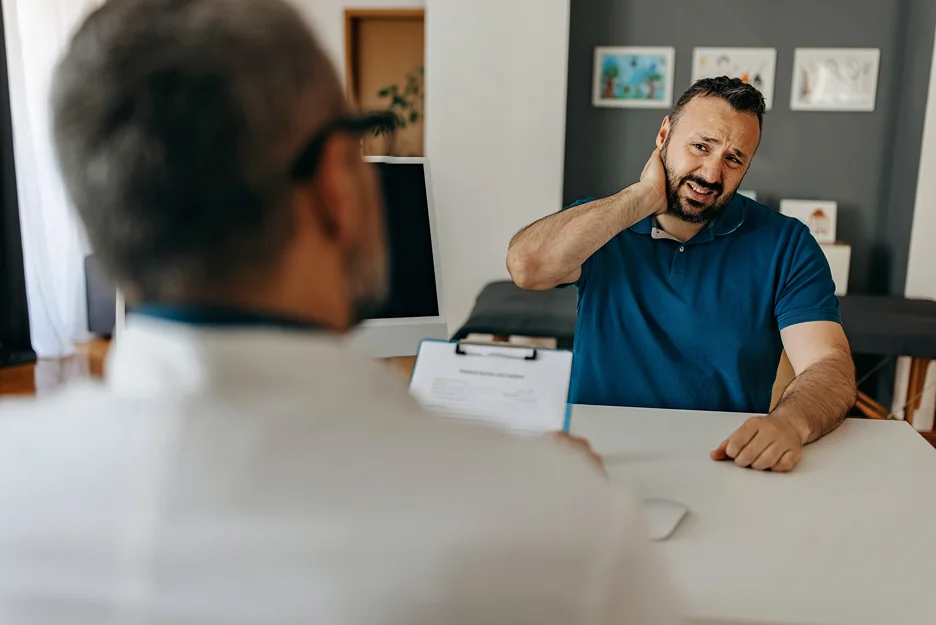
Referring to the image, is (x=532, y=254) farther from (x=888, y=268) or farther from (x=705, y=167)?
(x=888, y=268)

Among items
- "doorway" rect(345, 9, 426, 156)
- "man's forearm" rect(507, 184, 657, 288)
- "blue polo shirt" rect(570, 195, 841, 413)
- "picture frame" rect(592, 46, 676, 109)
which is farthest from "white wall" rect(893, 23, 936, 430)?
"doorway" rect(345, 9, 426, 156)

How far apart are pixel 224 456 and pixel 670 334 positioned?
1.43 meters

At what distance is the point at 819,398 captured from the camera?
1364 millimetres

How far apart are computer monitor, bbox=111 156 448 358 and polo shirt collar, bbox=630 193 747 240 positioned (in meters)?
0.48

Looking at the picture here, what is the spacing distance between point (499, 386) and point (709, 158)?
0.82 meters

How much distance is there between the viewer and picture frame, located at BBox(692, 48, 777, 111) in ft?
13.0

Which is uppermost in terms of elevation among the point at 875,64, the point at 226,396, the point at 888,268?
the point at 875,64

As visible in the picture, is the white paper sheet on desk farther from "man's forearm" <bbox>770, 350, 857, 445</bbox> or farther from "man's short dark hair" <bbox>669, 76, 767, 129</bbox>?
"man's short dark hair" <bbox>669, 76, 767, 129</bbox>

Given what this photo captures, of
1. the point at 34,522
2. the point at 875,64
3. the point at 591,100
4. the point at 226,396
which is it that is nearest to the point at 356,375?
the point at 226,396

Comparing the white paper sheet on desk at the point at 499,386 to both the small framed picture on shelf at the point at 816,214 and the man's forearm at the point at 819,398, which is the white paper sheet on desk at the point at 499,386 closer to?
the man's forearm at the point at 819,398

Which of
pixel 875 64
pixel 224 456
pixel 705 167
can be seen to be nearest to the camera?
pixel 224 456

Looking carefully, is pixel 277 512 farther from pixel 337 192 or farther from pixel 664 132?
pixel 664 132

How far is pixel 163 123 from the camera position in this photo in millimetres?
409

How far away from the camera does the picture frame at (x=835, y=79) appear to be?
391cm
